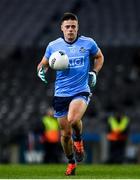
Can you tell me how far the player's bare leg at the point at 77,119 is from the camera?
436 inches

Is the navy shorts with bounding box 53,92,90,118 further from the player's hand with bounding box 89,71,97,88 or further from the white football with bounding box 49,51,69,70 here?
the white football with bounding box 49,51,69,70

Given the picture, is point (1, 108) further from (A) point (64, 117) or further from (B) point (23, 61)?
(A) point (64, 117)

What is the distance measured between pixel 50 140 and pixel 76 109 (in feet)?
39.8

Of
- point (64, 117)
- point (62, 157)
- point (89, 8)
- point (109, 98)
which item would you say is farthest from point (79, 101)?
point (89, 8)

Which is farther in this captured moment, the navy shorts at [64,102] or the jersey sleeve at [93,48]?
the jersey sleeve at [93,48]

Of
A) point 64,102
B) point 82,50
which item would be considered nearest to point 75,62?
point 82,50

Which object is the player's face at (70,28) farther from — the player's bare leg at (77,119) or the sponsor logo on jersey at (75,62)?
the player's bare leg at (77,119)

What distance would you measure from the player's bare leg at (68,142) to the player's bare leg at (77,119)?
0.55 feet

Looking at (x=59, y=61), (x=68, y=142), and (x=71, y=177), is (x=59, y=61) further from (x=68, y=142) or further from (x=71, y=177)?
(x=71, y=177)

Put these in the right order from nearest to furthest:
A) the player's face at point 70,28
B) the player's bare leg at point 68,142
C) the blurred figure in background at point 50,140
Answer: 1. the player's face at point 70,28
2. the player's bare leg at point 68,142
3. the blurred figure in background at point 50,140

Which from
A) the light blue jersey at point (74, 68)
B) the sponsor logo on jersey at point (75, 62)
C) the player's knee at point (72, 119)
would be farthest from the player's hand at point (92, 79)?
the player's knee at point (72, 119)

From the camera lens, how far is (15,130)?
26.9 m

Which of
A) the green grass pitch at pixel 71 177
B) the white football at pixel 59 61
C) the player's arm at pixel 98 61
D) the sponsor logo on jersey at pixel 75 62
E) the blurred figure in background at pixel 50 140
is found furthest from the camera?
the blurred figure in background at pixel 50 140

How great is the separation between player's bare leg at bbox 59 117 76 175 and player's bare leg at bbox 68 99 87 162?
0.17 m
